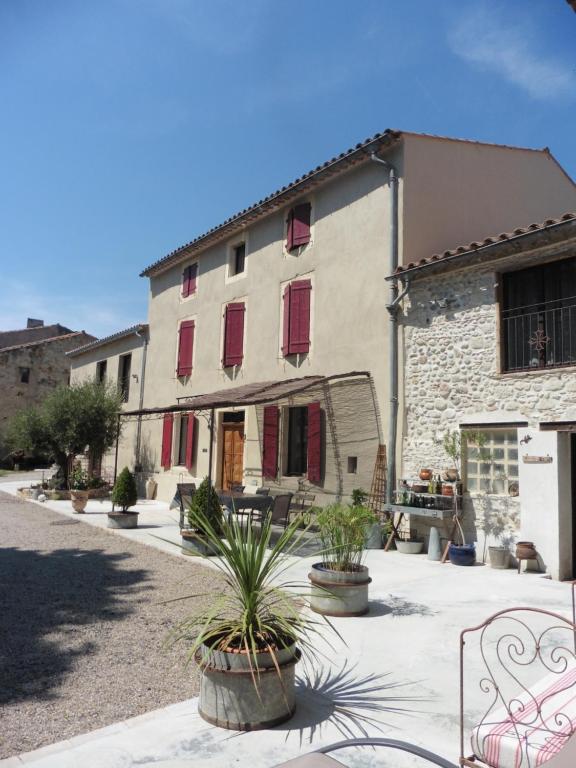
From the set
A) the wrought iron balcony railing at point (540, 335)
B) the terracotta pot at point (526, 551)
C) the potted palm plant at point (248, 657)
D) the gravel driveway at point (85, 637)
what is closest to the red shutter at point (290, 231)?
the wrought iron balcony railing at point (540, 335)

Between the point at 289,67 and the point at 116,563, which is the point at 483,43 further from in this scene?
the point at 116,563

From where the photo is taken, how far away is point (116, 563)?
7812 mm

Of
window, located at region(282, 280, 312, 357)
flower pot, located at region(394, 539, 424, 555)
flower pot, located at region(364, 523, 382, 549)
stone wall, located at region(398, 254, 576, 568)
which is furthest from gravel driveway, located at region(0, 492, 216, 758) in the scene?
window, located at region(282, 280, 312, 357)

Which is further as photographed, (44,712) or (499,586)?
(499,586)

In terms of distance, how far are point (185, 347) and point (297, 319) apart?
4.83m

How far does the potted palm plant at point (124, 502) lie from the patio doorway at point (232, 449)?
8.81 feet

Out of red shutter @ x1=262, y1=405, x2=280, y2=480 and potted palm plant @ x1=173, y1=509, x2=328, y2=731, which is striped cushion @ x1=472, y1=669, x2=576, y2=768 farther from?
red shutter @ x1=262, y1=405, x2=280, y2=480

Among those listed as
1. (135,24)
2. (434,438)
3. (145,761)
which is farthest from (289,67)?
(145,761)

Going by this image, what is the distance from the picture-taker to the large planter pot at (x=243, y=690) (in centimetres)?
313

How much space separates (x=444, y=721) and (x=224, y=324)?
450 inches

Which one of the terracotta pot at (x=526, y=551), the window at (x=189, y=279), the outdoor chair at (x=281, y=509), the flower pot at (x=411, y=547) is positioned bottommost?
the flower pot at (x=411, y=547)

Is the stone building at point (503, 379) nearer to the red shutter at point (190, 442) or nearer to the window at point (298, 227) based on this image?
the window at point (298, 227)

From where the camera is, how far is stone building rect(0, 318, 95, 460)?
93.2 ft

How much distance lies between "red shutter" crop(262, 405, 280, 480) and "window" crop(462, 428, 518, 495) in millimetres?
4448
